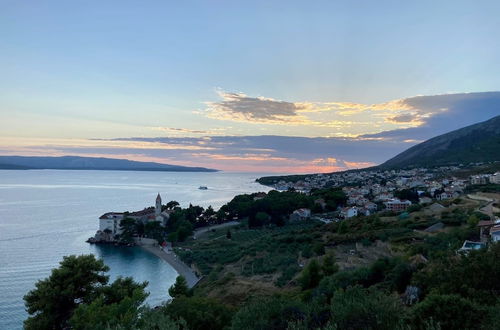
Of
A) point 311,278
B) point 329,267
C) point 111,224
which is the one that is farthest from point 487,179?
point 111,224

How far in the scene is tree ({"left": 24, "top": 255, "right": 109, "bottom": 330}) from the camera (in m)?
15.1

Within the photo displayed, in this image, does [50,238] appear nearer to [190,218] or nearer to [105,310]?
[190,218]

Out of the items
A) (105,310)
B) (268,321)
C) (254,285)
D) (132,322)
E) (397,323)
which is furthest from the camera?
(254,285)

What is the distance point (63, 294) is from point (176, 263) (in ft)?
70.0

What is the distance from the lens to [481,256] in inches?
453

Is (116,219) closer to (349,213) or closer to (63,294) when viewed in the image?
(349,213)

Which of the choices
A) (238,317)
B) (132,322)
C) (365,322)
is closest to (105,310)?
(132,322)

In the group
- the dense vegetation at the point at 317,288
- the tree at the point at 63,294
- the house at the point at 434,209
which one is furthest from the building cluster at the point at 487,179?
the tree at the point at 63,294

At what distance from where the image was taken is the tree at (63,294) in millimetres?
15102

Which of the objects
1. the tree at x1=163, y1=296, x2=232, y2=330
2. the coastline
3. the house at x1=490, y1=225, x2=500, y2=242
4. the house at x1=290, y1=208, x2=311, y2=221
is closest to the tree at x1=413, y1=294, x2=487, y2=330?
the tree at x1=163, y1=296, x2=232, y2=330

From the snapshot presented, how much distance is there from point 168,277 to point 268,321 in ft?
79.6

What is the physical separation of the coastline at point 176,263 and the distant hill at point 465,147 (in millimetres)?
93789

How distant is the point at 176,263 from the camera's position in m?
36.3

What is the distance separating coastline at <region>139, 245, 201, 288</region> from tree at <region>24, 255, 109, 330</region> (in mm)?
12535
